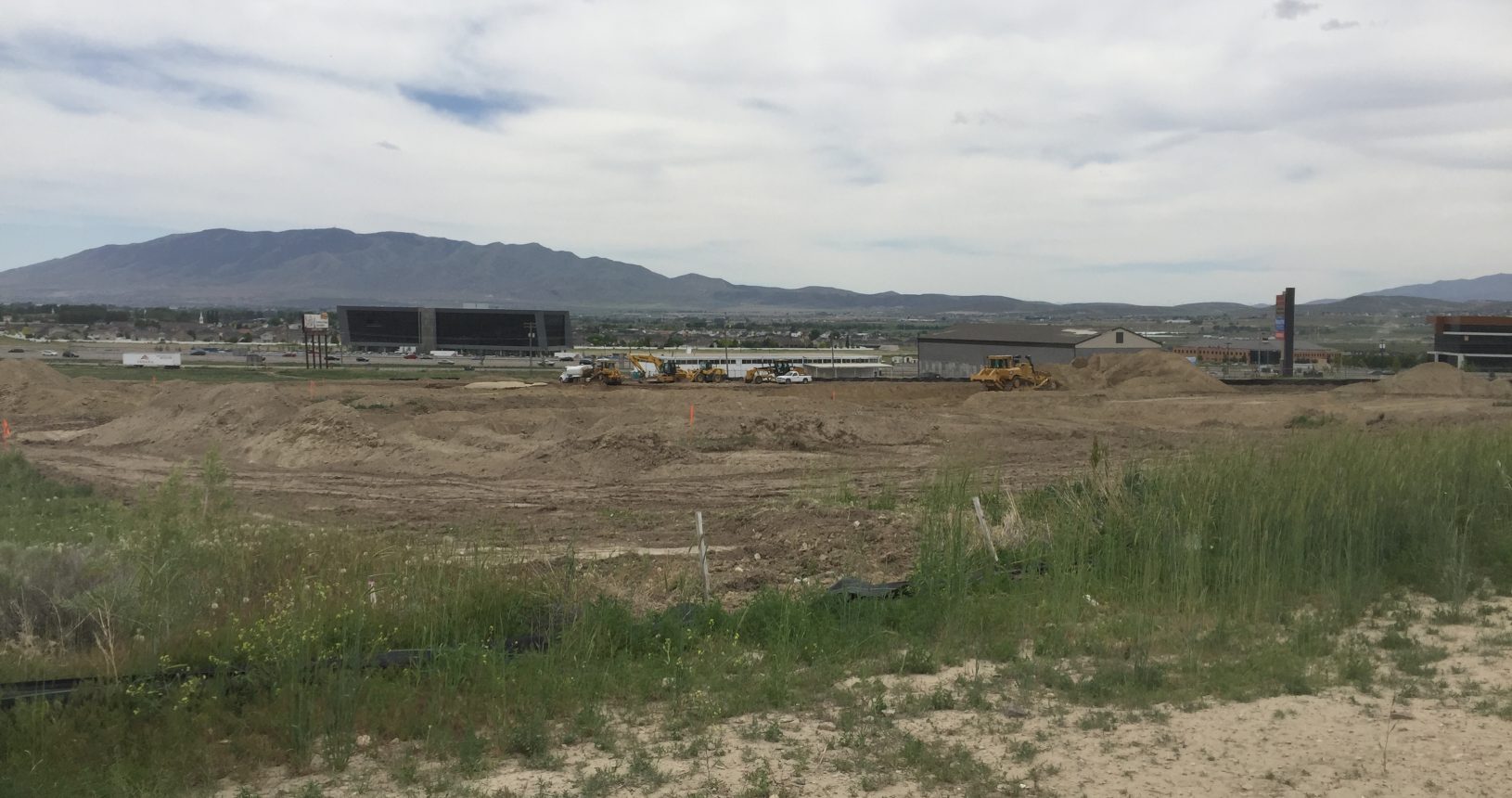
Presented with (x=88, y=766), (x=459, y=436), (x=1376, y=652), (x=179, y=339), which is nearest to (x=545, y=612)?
(x=88, y=766)

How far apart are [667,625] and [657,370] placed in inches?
2489

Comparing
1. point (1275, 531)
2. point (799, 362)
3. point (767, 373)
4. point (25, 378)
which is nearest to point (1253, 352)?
point (799, 362)

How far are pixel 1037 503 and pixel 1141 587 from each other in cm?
358

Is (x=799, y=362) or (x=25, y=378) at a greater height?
(x=25, y=378)

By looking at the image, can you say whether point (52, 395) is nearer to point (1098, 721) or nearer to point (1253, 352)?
point (1098, 721)

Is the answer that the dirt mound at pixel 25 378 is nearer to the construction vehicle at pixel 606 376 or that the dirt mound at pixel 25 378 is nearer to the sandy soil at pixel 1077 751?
the construction vehicle at pixel 606 376

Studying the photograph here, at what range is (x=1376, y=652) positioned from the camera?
1041cm

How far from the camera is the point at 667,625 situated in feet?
35.7

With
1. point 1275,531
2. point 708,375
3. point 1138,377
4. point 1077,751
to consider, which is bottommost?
point 708,375

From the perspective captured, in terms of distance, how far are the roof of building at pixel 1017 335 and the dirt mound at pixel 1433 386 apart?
43.0m

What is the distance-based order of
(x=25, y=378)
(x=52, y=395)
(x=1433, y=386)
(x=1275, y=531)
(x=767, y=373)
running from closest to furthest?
(x=1275, y=531)
(x=52, y=395)
(x=25, y=378)
(x=1433, y=386)
(x=767, y=373)

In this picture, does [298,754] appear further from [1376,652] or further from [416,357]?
[416,357]

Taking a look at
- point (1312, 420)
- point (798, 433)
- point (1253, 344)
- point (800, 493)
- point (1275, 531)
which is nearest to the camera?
point (1275, 531)

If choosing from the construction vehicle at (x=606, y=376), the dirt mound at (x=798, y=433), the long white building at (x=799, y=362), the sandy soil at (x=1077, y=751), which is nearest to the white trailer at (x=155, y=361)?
the long white building at (x=799, y=362)
